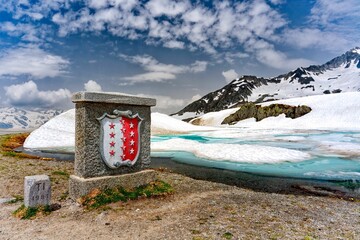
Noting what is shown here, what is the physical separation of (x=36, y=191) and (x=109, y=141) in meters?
2.95

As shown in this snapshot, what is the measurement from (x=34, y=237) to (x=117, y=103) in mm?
5272

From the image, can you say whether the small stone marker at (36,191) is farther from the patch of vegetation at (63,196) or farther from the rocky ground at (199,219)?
the patch of vegetation at (63,196)

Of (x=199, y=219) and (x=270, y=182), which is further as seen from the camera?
(x=270, y=182)

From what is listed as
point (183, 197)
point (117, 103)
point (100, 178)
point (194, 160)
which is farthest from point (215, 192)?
point (194, 160)

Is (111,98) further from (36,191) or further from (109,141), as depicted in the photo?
(36,191)

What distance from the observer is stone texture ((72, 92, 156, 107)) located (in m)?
9.54

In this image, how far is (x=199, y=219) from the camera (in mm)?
8055

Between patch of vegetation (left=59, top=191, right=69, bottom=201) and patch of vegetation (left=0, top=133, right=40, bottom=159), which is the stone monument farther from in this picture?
patch of vegetation (left=0, top=133, right=40, bottom=159)

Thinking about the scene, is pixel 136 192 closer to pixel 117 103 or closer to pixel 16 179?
pixel 117 103

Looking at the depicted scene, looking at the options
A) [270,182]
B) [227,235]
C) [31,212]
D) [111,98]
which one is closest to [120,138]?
[111,98]

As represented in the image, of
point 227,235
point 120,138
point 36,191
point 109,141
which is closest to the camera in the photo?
point 227,235

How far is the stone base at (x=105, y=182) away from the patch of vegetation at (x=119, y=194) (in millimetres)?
176

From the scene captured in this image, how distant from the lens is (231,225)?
764cm

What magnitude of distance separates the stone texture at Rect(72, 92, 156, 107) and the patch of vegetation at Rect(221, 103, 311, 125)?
85.1 m
